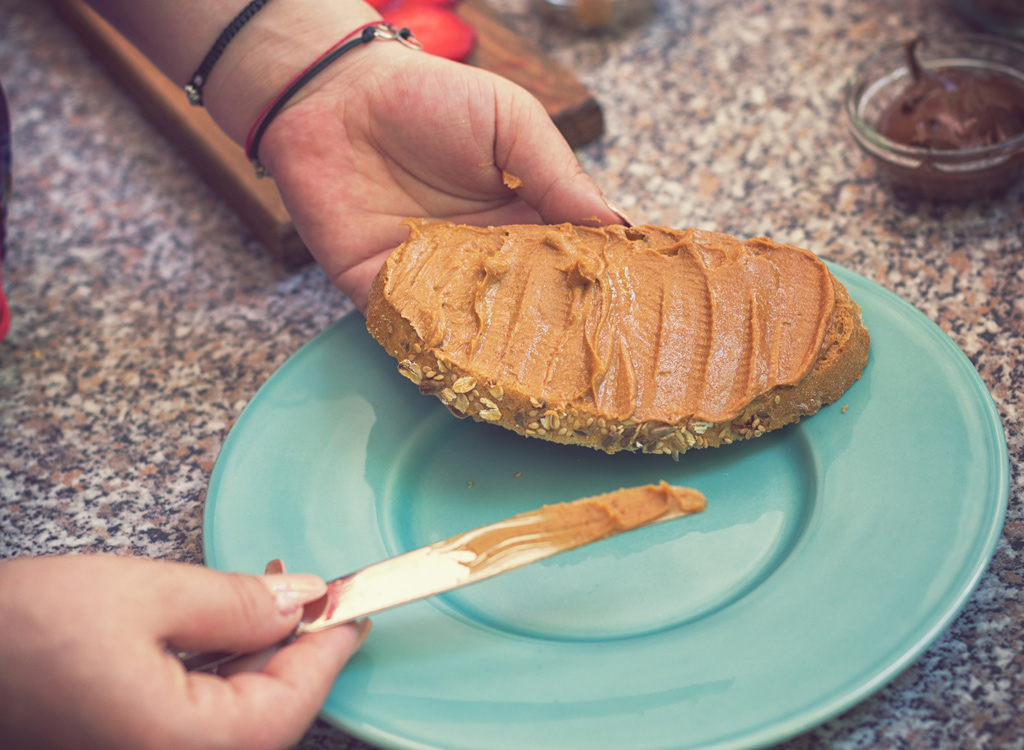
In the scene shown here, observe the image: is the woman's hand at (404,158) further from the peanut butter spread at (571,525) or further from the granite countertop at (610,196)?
the peanut butter spread at (571,525)

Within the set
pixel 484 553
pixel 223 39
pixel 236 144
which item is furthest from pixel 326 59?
pixel 484 553

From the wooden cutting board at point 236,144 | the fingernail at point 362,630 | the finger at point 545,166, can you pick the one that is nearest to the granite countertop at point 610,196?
the wooden cutting board at point 236,144

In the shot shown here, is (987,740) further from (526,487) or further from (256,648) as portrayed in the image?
(256,648)

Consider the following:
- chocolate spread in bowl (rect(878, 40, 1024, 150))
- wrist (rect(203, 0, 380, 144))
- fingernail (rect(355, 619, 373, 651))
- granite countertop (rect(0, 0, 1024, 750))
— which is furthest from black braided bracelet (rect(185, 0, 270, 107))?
chocolate spread in bowl (rect(878, 40, 1024, 150))

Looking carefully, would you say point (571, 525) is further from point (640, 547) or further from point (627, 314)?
point (627, 314)

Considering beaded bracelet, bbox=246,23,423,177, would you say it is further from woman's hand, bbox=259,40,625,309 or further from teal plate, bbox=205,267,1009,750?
teal plate, bbox=205,267,1009,750
